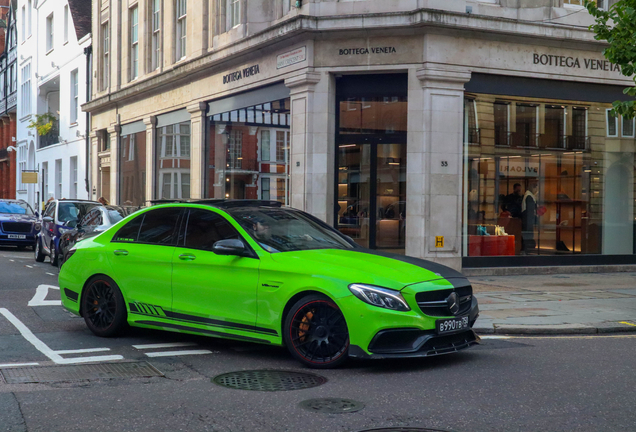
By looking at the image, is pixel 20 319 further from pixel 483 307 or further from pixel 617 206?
pixel 617 206

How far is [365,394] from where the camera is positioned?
5867 mm

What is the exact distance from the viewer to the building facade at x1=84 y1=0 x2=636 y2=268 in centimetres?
1667

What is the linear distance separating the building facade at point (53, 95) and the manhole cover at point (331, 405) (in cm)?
3311

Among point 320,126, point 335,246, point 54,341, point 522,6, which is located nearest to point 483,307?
point 335,246

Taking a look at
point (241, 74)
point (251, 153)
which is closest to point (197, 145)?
point (251, 153)

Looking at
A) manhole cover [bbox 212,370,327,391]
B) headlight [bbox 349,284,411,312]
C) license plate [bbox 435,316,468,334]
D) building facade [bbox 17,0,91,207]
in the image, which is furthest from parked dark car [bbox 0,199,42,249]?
license plate [bbox 435,316,468,334]

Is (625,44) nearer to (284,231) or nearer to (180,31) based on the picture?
(284,231)

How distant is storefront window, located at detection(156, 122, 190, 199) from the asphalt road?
661 inches

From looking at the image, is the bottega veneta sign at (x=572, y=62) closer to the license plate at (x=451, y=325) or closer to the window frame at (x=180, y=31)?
the license plate at (x=451, y=325)

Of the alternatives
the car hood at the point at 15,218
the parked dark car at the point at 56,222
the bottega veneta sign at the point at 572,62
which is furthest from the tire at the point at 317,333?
the car hood at the point at 15,218

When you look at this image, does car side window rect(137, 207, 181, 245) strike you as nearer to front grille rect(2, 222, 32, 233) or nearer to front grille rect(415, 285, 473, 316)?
front grille rect(415, 285, 473, 316)

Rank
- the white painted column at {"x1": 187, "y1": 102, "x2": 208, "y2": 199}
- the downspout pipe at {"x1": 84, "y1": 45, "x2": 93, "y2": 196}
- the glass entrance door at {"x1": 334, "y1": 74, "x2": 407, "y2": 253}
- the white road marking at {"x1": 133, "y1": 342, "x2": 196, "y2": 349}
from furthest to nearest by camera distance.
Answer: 1. the downspout pipe at {"x1": 84, "y1": 45, "x2": 93, "y2": 196}
2. the white painted column at {"x1": 187, "y1": 102, "x2": 208, "y2": 199}
3. the glass entrance door at {"x1": 334, "y1": 74, "x2": 407, "y2": 253}
4. the white road marking at {"x1": 133, "y1": 342, "x2": 196, "y2": 349}

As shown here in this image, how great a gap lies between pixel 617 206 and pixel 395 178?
6415 millimetres

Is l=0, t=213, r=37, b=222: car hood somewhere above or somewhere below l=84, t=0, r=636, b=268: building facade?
below
